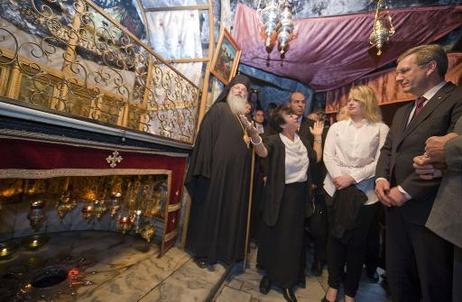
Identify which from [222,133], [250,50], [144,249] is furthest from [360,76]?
[144,249]

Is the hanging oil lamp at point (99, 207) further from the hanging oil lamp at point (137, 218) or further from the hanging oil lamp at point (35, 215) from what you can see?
the hanging oil lamp at point (35, 215)

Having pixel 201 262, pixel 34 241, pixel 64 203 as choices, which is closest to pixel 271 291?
pixel 201 262

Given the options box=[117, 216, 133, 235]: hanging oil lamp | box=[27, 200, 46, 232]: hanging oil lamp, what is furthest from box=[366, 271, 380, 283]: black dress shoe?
box=[27, 200, 46, 232]: hanging oil lamp

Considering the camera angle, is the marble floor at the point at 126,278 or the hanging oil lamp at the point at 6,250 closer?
the marble floor at the point at 126,278

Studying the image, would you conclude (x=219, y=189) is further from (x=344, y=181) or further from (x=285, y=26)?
(x=285, y=26)

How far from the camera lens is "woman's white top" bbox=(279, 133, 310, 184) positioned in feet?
7.62

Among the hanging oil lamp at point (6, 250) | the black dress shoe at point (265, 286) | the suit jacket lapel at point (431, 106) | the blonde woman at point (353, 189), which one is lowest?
the black dress shoe at point (265, 286)

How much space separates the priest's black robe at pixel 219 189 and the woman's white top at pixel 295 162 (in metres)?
0.52

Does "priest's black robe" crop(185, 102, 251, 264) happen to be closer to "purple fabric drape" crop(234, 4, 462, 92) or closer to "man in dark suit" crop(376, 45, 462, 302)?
"man in dark suit" crop(376, 45, 462, 302)

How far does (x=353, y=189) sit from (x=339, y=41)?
2728 mm

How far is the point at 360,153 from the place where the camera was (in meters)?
2.05

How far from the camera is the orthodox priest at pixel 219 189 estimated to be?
246 centimetres

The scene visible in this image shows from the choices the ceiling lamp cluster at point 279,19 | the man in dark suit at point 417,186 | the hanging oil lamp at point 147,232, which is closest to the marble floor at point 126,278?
the hanging oil lamp at point 147,232

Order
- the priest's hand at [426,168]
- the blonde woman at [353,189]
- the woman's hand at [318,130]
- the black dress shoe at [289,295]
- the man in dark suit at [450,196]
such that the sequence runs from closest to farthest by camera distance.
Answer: the man in dark suit at [450,196] → the priest's hand at [426,168] → the blonde woman at [353,189] → the black dress shoe at [289,295] → the woman's hand at [318,130]
